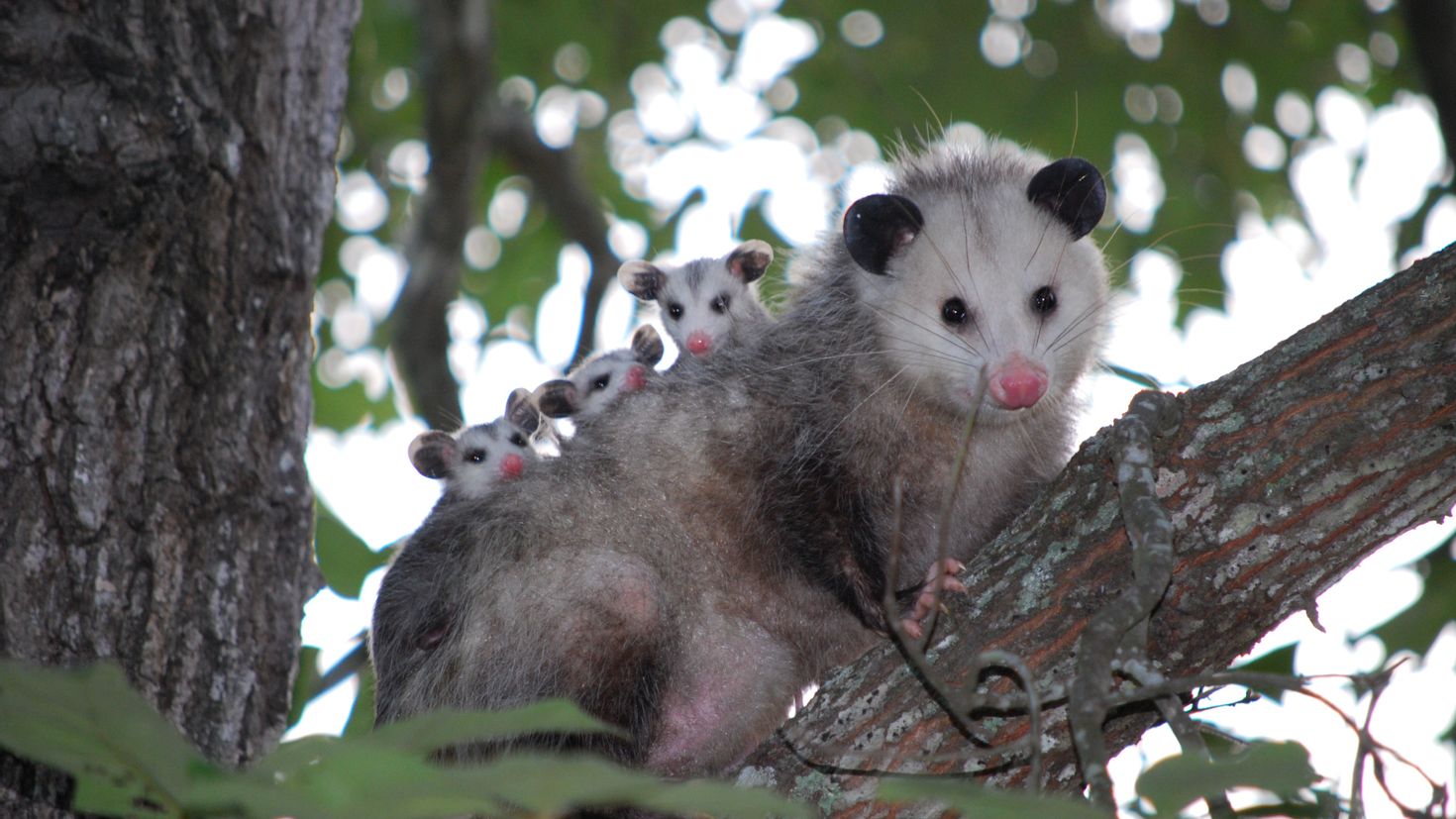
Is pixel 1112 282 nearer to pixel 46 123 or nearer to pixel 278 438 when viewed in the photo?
pixel 278 438

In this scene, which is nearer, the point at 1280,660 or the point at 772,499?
the point at 1280,660

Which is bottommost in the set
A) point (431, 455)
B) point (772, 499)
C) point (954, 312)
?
point (772, 499)

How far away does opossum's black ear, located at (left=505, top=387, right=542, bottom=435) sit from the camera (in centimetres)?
296

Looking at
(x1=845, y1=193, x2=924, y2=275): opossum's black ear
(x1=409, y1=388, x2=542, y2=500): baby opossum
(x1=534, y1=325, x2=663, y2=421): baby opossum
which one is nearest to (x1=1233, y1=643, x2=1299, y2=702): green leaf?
(x1=845, y1=193, x2=924, y2=275): opossum's black ear

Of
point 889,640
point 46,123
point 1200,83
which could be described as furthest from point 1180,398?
point 1200,83

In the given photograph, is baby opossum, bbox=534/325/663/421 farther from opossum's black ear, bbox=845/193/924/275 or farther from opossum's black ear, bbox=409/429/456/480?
opossum's black ear, bbox=845/193/924/275

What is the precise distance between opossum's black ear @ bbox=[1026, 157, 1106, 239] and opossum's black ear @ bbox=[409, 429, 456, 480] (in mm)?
1423

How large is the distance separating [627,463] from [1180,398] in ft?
3.14

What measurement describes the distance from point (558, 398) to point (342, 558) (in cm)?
77

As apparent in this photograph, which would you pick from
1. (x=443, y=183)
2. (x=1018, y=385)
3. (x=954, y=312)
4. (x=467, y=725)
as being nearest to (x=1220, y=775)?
(x=467, y=725)

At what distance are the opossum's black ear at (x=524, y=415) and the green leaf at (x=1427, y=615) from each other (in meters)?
1.81

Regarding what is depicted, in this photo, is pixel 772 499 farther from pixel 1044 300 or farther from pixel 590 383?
pixel 590 383

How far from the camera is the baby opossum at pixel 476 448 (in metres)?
2.85

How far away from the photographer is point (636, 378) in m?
2.67
